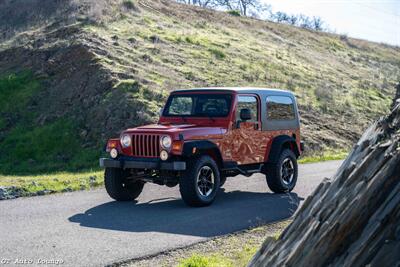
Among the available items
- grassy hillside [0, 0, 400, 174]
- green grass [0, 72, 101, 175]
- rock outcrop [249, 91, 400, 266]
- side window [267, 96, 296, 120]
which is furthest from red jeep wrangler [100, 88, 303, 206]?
grassy hillside [0, 0, 400, 174]

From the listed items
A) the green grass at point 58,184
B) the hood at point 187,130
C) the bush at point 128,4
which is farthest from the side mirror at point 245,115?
the bush at point 128,4

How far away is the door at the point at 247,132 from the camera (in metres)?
10.7

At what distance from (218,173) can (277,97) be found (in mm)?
2849

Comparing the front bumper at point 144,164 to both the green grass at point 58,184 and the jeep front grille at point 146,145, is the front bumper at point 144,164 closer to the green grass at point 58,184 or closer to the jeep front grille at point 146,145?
the jeep front grille at point 146,145

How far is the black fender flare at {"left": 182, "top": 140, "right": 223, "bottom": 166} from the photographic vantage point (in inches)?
378

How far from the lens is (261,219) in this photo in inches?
348

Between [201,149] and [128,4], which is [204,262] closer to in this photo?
[201,149]

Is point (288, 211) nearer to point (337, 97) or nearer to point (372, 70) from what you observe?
point (337, 97)

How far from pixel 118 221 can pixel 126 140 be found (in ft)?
6.55

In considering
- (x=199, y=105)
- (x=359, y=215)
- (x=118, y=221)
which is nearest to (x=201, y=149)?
(x=199, y=105)

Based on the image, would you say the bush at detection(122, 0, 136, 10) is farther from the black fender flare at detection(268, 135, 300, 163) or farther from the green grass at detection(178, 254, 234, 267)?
the green grass at detection(178, 254, 234, 267)

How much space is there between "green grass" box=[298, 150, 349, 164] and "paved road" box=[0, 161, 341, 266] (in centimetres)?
626

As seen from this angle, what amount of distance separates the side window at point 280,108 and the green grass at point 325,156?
564 cm

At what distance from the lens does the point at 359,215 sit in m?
3.33
